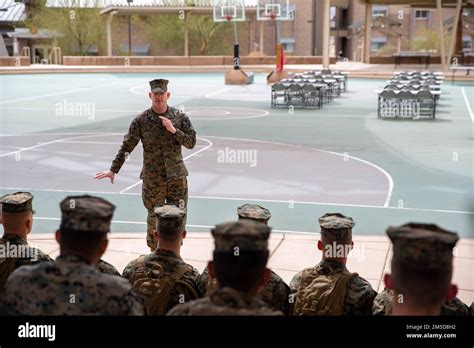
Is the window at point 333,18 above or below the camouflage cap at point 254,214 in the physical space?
above

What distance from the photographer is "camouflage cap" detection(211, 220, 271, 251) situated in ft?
8.93

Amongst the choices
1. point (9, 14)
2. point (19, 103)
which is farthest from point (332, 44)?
point (19, 103)

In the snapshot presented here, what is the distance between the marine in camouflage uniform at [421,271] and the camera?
2.53m

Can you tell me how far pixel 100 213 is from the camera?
2.95 m

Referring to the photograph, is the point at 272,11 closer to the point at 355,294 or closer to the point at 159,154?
the point at 159,154

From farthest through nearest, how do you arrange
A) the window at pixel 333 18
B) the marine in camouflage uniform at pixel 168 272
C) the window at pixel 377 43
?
1. the window at pixel 333 18
2. the window at pixel 377 43
3. the marine in camouflage uniform at pixel 168 272

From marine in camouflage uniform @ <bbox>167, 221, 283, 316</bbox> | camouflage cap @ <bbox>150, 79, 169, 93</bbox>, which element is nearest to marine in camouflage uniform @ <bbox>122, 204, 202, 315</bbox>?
marine in camouflage uniform @ <bbox>167, 221, 283, 316</bbox>

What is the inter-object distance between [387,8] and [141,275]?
69374mm

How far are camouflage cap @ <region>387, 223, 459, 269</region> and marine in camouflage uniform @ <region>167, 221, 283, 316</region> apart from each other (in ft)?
1.72

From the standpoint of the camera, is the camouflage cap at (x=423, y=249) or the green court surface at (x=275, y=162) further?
the green court surface at (x=275, y=162)

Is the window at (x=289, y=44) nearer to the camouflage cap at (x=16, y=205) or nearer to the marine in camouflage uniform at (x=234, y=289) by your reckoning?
the camouflage cap at (x=16, y=205)

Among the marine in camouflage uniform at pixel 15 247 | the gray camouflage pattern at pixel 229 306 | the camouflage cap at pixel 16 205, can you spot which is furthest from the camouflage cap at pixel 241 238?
the camouflage cap at pixel 16 205

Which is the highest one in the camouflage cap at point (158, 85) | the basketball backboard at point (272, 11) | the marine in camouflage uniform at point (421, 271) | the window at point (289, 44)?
the basketball backboard at point (272, 11)

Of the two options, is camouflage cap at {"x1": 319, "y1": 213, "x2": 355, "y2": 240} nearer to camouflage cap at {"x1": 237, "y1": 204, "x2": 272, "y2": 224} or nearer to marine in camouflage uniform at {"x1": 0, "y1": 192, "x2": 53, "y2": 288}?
camouflage cap at {"x1": 237, "y1": 204, "x2": 272, "y2": 224}
